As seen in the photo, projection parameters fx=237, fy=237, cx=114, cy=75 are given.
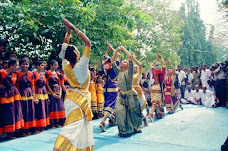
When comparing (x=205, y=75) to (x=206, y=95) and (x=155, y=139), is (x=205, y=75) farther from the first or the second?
(x=155, y=139)

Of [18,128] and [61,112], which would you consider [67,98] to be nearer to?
[18,128]

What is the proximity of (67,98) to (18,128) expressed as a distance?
297 centimetres

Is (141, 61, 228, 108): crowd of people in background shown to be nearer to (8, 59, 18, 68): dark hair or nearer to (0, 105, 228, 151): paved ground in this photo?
(0, 105, 228, 151): paved ground

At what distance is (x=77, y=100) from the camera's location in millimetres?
3070

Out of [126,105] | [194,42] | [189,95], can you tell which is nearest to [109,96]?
[126,105]

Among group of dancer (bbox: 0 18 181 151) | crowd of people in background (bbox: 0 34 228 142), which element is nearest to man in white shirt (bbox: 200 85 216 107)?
crowd of people in background (bbox: 0 34 228 142)

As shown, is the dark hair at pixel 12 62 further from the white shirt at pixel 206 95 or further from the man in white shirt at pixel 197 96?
the white shirt at pixel 206 95

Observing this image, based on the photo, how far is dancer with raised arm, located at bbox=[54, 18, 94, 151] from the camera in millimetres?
2936

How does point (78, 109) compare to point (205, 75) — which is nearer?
point (78, 109)

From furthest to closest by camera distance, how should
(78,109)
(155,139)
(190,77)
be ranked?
(190,77), (155,139), (78,109)

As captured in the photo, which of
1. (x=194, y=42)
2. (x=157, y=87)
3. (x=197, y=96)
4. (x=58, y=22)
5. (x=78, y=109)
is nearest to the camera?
(x=78, y=109)

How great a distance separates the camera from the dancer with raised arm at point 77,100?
9.63 ft

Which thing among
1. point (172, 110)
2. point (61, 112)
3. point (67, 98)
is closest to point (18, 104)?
point (61, 112)

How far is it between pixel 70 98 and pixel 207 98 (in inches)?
415
